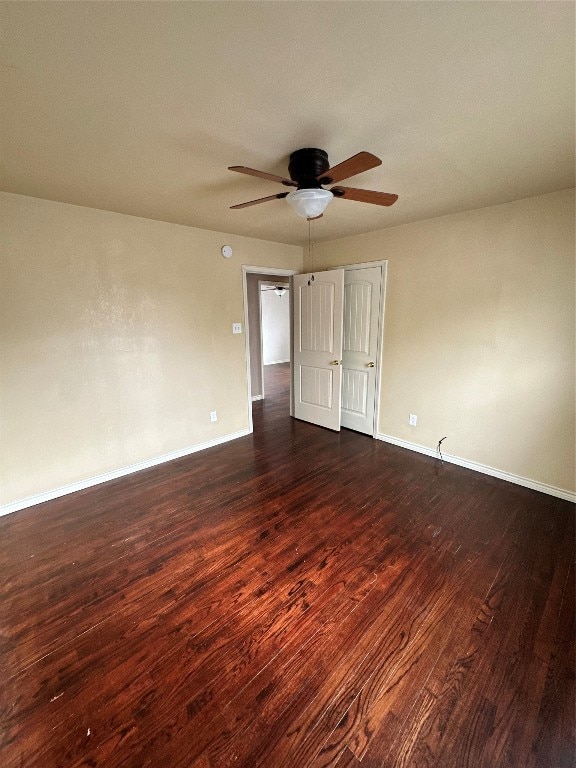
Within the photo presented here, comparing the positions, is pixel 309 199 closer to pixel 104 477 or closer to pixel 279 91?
pixel 279 91

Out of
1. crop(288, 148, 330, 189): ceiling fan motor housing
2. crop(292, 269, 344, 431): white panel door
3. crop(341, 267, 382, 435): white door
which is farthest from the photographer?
crop(292, 269, 344, 431): white panel door

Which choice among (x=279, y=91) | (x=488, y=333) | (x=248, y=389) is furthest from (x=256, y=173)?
(x=248, y=389)

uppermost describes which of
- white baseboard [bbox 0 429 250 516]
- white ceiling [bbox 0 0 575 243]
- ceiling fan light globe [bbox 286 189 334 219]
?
white ceiling [bbox 0 0 575 243]

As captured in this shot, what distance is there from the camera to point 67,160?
5.72 feet

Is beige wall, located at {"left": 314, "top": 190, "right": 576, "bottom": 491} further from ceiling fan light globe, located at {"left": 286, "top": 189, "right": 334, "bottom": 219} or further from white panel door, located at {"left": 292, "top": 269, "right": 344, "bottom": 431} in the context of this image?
ceiling fan light globe, located at {"left": 286, "top": 189, "right": 334, "bottom": 219}

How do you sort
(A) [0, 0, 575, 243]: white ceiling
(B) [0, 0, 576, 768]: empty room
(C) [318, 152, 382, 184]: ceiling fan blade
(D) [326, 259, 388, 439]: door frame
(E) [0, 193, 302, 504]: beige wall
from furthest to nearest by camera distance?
(D) [326, 259, 388, 439]: door frame, (E) [0, 193, 302, 504]: beige wall, (C) [318, 152, 382, 184]: ceiling fan blade, (B) [0, 0, 576, 768]: empty room, (A) [0, 0, 575, 243]: white ceiling

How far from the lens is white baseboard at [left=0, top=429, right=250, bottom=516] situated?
2.47m

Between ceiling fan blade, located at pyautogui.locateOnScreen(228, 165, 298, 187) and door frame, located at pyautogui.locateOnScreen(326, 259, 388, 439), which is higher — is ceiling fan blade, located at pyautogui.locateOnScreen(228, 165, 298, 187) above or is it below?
above

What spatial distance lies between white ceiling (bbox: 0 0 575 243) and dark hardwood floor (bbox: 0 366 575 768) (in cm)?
238

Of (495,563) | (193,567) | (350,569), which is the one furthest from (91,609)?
(495,563)

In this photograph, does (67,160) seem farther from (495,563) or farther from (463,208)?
(495,563)

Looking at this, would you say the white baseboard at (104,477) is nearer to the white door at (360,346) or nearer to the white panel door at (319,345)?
the white panel door at (319,345)

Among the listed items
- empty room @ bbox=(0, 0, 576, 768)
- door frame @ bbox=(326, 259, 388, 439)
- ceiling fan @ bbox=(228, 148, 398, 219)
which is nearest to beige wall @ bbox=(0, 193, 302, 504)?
empty room @ bbox=(0, 0, 576, 768)

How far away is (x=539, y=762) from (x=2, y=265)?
150 inches
